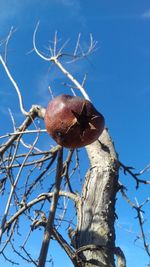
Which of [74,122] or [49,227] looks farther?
[74,122]

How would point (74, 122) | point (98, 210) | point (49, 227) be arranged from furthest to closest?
point (98, 210) < point (74, 122) < point (49, 227)

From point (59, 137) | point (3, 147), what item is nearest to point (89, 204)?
point (3, 147)

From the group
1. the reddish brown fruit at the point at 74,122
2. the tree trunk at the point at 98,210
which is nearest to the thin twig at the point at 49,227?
the reddish brown fruit at the point at 74,122

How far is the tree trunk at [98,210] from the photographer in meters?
2.44

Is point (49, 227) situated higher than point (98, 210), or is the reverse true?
point (98, 210)

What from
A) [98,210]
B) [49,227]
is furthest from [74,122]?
[98,210]

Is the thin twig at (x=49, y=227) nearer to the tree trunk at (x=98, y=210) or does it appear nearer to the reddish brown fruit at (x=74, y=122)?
the reddish brown fruit at (x=74, y=122)

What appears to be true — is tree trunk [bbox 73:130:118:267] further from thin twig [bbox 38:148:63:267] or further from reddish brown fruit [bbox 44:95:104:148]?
thin twig [bbox 38:148:63:267]

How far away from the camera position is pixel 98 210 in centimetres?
264

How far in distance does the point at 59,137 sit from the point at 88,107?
138mm

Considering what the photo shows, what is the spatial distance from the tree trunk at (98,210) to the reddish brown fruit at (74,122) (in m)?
1.18

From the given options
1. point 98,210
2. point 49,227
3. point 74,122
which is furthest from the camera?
point 98,210

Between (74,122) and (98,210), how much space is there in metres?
1.40

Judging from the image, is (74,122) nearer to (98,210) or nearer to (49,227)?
(49,227)
